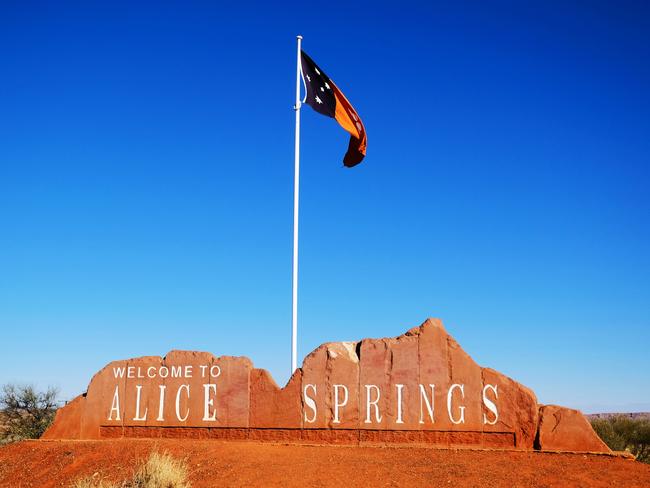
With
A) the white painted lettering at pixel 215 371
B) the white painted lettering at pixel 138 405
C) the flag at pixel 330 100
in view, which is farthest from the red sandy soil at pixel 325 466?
the flag at pixel 330 100

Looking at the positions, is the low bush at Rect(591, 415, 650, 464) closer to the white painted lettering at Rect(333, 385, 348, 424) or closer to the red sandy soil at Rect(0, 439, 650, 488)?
the red sandy soil at Rect(0, 439, 650, 488)

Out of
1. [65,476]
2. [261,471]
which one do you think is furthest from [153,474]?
[65,476]

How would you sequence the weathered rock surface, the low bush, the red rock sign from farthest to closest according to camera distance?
1. the low bush
2. the red rock sign
3. the weathered rock surface

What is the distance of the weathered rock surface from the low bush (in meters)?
5.86

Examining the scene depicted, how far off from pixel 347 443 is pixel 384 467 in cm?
237

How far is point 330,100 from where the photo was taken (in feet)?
58.2

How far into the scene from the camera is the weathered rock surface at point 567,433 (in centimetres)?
1277

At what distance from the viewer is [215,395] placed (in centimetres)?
1509

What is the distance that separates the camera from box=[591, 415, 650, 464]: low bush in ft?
60.4

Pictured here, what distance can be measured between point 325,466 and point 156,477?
280 centimetres

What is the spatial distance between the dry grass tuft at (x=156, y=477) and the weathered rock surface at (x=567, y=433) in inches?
261

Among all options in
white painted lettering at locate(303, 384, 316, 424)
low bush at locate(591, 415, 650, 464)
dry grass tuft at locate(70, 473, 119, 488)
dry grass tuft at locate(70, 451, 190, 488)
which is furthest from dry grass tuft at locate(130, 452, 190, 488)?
low bush at locate(591, 415, 650, 464)

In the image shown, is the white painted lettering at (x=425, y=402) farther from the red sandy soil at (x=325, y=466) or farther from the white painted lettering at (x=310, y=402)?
the white painted lettering at (x=310, y=402)

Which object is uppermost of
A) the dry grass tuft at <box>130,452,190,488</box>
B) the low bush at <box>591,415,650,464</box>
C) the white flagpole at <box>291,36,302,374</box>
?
the white flagpole at <box>291,36,302,374</box>
